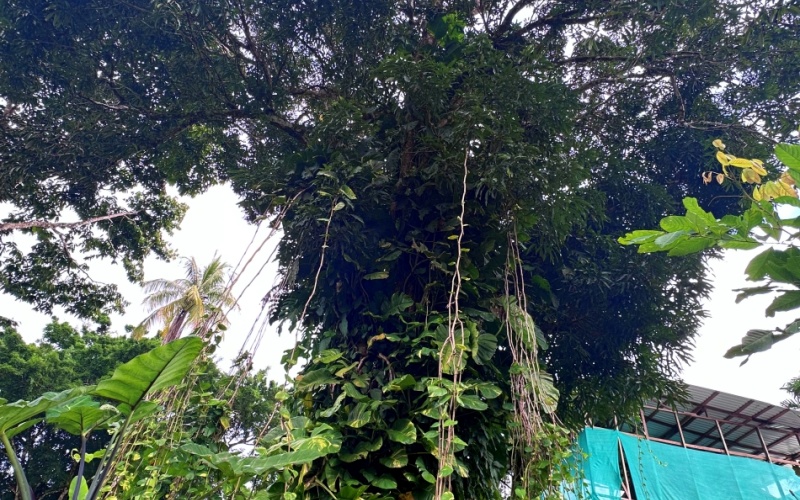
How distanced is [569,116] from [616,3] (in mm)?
1092

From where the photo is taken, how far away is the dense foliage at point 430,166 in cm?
202

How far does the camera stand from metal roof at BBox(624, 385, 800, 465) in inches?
300

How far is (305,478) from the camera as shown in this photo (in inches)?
66.1

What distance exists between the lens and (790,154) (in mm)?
837

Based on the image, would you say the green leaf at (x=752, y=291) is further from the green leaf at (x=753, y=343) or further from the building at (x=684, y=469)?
the building at (x=684, y=469)

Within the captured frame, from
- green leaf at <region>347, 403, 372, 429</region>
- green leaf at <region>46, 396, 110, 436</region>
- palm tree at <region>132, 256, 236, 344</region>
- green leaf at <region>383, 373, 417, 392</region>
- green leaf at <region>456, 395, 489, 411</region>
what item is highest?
palm tree at <region>132, 256, 236, 344</region>

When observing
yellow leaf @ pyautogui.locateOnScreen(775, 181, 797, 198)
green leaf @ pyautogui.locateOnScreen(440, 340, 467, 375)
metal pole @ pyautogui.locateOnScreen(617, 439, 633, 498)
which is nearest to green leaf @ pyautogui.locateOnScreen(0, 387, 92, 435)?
green leaf @ pyautogui.locateOnScreen(440, 340, 467, 375)

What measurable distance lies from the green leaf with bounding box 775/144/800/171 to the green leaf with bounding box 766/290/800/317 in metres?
0.24

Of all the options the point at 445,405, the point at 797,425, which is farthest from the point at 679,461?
the point at 445,405

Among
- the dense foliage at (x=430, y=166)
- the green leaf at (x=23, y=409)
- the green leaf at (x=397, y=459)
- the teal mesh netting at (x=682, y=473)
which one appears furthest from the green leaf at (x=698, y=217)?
the teal mesh netting at (x=682, y=473)

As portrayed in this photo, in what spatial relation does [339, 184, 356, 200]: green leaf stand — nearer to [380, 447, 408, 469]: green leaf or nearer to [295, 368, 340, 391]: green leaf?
[295, 368, 340, 391]: green leaf

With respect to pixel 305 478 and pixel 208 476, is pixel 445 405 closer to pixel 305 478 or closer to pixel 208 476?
pixel 305 478

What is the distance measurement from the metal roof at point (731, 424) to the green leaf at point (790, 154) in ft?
23.4

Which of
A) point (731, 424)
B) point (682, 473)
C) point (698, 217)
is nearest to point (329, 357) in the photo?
point (698, 217)
